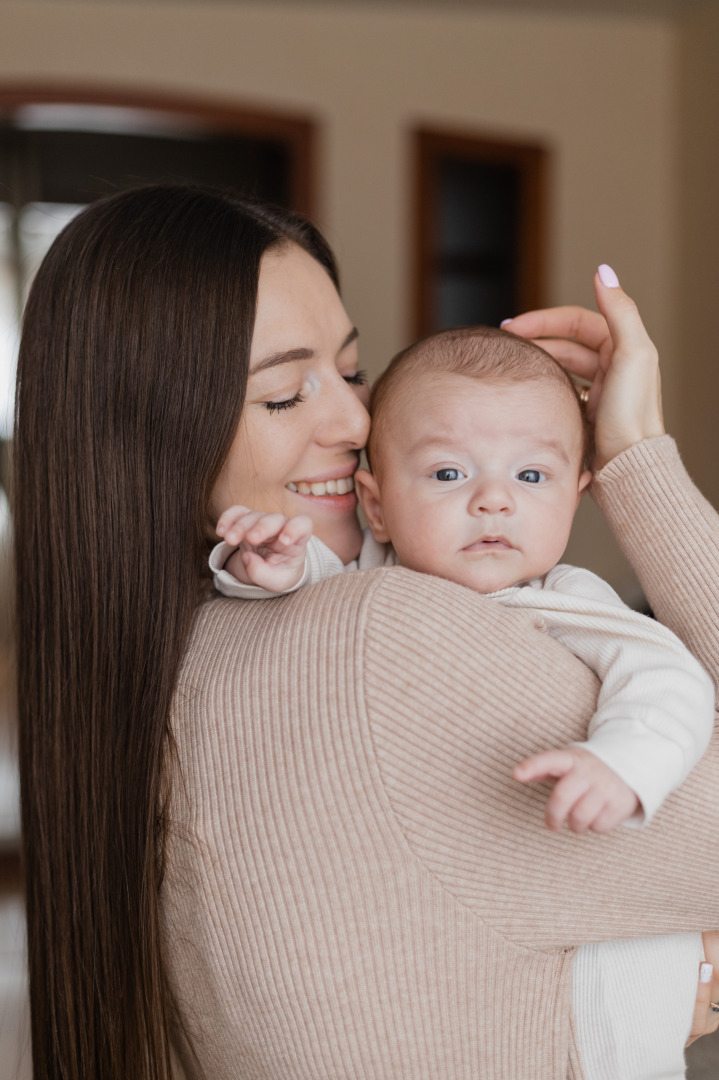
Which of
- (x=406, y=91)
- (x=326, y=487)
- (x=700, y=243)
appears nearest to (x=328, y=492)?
(x=326, y=487)

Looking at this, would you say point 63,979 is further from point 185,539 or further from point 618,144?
point 618,144

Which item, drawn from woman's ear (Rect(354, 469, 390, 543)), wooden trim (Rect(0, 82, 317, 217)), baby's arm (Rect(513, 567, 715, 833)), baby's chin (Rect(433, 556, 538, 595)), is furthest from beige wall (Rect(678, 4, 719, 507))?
baby's arm (Rect(513, 567, 715, 833))

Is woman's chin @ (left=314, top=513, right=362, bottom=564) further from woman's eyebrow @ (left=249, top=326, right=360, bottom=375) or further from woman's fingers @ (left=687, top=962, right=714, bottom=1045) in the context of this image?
woman's fingers @ (left=687, top=962, right=714, bottom=1045)

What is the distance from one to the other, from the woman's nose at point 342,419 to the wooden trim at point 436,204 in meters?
3.42

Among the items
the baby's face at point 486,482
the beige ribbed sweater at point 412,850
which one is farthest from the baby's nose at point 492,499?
the beige ribbed sweater at point 412,850

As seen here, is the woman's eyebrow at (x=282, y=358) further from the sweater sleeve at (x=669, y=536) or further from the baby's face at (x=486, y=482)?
the sweater sleeve at (x=669, y=536)

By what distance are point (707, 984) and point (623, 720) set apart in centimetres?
39

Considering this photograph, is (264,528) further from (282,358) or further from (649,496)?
(649,496)

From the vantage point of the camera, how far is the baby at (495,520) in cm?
98

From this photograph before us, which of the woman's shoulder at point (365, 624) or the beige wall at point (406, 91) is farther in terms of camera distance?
the beige wall at point (406, 91)

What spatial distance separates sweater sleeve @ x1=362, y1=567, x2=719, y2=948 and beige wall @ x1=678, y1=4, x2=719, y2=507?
12.6 ft

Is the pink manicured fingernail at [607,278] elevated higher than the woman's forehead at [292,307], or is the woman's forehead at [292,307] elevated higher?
the pink manicured fingernail at [607,278]

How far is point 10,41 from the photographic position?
406 centimetres

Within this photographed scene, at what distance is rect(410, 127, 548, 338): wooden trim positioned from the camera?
4.64m
